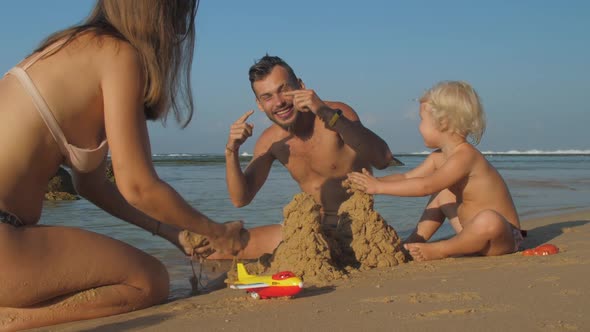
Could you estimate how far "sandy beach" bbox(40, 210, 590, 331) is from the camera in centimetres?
193

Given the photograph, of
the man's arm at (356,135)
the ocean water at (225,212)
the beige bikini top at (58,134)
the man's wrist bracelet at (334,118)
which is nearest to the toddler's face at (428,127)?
the man's arm at (356,135)

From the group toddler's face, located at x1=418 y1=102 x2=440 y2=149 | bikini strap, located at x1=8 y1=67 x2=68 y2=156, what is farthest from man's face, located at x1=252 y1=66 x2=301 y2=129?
bikini strap, located at x1=8 y1=67 x2=68 y2=156

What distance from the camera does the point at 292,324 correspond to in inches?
79.8

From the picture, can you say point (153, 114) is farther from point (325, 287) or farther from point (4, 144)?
point (325, 287)

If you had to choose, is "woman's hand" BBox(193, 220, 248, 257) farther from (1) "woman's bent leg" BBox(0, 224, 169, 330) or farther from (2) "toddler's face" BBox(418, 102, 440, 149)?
(2) "toddler's face" BBox(418, 102, 440, 149)

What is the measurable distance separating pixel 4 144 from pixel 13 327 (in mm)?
710

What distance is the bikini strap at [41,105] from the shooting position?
2254 millimetres

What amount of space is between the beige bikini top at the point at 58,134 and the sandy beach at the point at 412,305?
2.17 feet

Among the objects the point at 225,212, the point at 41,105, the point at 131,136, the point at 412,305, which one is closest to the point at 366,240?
the point at 412,305

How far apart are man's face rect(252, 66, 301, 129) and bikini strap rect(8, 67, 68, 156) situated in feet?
6.96

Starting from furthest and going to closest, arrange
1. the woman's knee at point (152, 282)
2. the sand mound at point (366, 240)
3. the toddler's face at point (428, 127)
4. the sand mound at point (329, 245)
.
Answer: the toddler's face at point (428, 127) → the sand mound at point (366, 240) → the sand mound at point (329, 245) → the woman's knee at point (152, 282)

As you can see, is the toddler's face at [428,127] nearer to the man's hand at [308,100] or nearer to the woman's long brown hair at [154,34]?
the man's hand at [308,100]

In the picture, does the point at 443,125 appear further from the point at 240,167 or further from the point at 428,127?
the point at 240,167

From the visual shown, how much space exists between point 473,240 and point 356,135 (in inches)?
42.6
